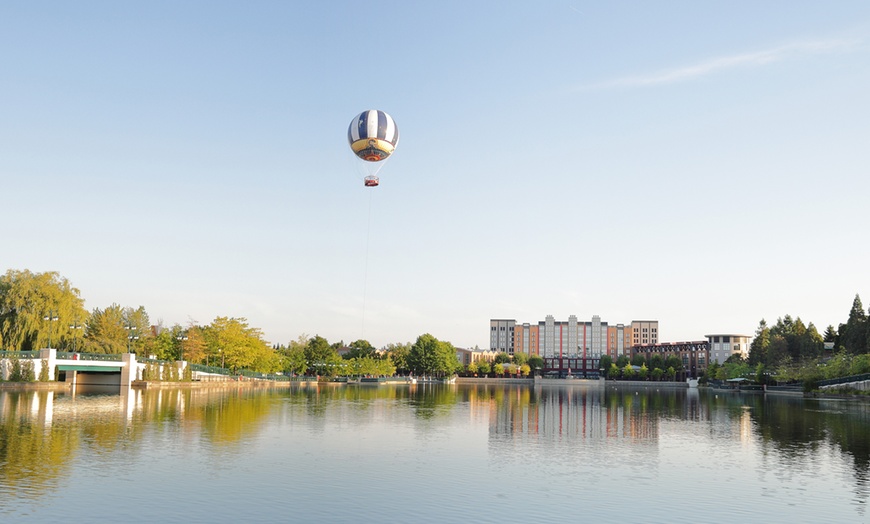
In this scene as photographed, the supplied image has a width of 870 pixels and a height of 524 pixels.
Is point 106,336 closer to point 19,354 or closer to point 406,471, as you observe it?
point 19,354

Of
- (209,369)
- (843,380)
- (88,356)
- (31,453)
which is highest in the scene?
(88,356)

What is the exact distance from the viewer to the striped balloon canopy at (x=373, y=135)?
181ft

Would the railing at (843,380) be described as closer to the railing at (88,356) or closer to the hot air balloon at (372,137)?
the hot air balloon at (372,137)

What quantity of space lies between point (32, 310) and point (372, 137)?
147 feet

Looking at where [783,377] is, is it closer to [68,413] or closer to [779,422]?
[779,422]

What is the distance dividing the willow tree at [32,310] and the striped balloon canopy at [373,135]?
134ft

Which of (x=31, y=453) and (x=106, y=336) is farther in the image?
(x=106, y=336)

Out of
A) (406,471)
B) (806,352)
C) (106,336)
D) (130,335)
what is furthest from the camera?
(806,352)

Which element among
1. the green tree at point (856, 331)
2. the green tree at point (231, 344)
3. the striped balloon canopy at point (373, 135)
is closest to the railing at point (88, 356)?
the green tree at point (231, 344)

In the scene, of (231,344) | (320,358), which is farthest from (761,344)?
(231,344)

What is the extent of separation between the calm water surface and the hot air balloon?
21.5 meters

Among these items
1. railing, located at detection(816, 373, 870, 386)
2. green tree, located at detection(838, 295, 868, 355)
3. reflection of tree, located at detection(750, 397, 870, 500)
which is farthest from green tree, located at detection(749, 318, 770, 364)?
reflection of tree, located at detection(750, 397, 870, 500)

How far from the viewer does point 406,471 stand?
25781 mm

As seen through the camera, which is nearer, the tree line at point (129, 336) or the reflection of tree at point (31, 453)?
the reflection of tree at point (31, 453)
